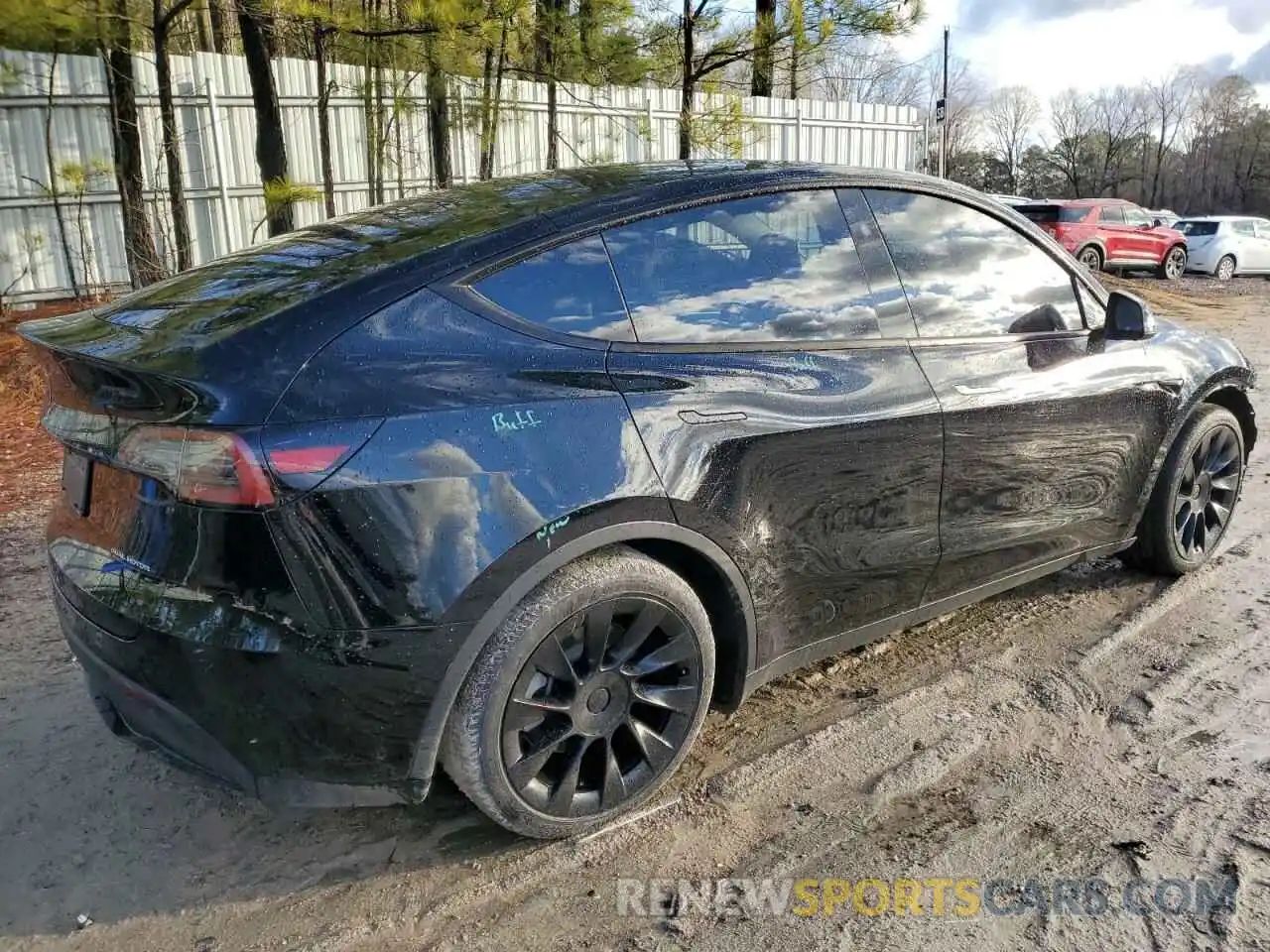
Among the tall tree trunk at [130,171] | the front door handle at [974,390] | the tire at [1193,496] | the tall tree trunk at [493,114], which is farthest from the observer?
the tall tree trunk at [493,114]

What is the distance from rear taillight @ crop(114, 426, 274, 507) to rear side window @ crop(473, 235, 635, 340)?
2.24 ft

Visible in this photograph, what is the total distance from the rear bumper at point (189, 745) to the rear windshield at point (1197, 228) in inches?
973

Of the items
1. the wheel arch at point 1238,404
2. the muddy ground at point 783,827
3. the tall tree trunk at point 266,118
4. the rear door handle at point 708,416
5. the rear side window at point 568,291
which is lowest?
the muddy ground at point 783,827

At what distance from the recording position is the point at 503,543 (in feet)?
7.04

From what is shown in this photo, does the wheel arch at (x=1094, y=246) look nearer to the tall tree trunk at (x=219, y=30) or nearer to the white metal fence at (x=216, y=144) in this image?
the white metal fence at (x=216, y=144)

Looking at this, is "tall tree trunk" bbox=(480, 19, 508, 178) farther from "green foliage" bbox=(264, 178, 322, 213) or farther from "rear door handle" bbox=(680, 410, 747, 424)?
"rear door handle" bbox=(680, 410, 747, 424)

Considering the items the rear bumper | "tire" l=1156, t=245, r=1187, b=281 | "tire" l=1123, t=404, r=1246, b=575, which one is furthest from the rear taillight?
"tire" l=1156, t=245, r=1187, b=281

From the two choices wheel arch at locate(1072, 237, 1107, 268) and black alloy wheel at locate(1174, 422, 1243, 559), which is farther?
wheel arch at locate(1072, 237, 1107, 268)

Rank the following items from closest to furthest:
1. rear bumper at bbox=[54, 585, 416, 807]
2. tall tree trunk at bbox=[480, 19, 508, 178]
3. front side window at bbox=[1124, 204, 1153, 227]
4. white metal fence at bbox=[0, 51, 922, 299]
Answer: rear bumper at bbox=[54, 585, 416, 807]
tall tree trunk at bbox=[480, 19, 508, 178]
white metal fence at bbox=[0, 51, 922, 299]
front side window at bbox=[1124, 204, 1153, 227]

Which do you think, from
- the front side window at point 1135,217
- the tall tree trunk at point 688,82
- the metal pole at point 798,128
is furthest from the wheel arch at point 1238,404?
the front side window at point 1135,217

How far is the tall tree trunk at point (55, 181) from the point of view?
30.8 ft

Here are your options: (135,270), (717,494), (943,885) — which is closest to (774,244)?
(717,494)

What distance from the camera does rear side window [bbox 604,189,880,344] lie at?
256 centimetres

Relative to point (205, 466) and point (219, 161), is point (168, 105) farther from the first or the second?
point (205, 466)
